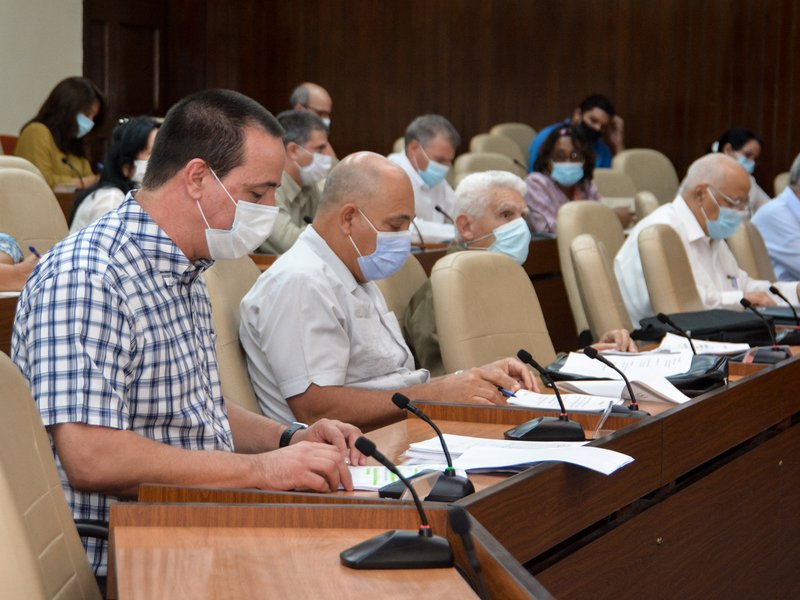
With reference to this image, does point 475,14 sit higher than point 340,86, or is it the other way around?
point 475,14

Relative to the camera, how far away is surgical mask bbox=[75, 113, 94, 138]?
6.15 m

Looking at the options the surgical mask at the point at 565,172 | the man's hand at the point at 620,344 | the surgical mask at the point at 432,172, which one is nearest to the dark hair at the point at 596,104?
the surgical mask at the point at 565,172

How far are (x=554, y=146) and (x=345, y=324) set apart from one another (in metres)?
3.92

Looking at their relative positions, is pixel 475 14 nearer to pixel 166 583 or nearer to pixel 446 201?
pixel 446 201

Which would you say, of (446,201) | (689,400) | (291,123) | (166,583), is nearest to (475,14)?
(446,201)

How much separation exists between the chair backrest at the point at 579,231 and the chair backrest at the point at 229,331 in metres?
1.78

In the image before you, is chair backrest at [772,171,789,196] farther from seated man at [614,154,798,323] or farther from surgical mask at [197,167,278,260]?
surgical mask at [197,167,278,260]

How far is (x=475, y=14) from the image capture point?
953 cm

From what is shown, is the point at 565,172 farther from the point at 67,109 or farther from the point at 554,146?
the point at 67,109

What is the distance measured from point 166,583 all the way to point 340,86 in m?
9.06

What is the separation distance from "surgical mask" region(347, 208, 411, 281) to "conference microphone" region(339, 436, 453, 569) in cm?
144

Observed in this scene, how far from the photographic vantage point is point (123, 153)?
439 cm

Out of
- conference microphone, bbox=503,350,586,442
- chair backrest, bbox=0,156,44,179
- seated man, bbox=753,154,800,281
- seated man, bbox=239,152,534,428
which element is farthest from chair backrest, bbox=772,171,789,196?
conference microphone, bbox=503,350,586,442

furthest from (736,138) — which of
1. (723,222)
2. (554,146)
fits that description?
(723,222)
